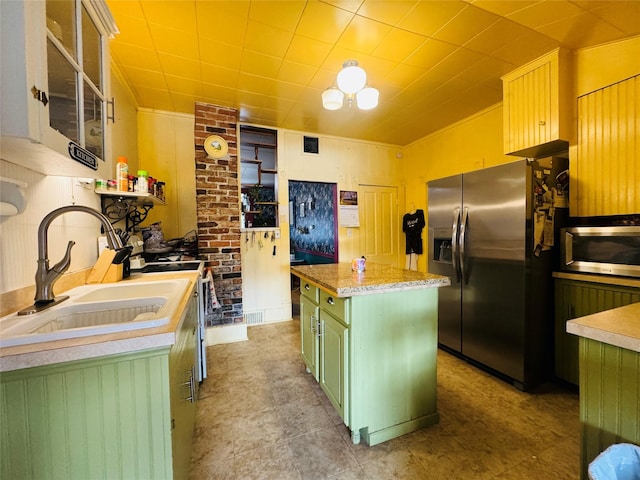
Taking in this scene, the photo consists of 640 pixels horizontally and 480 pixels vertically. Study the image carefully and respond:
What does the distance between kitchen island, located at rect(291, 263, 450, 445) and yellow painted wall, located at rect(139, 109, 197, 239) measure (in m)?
2.35

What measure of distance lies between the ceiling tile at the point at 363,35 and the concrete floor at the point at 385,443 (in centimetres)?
272

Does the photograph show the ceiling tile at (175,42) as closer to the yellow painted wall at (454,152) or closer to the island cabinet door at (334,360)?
the island cabinet door at (334,360)

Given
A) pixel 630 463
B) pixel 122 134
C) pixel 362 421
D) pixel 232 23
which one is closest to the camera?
pixel 630 463

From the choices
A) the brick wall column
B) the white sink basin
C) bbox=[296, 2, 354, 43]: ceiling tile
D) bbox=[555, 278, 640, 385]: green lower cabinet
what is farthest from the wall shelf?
bbox=[555, 278, 640, 385]: green lower cabinet

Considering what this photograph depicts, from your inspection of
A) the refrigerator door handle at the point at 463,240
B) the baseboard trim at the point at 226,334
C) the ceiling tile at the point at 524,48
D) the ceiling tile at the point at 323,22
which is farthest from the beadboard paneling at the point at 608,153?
the baseboard trim at the point at 226,334

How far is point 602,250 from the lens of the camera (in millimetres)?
1866

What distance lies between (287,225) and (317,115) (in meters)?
1.50

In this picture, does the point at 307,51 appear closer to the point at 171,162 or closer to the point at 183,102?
the point at 183,102

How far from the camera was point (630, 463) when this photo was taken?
0.71m

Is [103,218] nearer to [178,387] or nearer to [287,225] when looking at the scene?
[178,387]

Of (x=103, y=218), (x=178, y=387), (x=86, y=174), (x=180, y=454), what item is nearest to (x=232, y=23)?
(x=86, y=174)

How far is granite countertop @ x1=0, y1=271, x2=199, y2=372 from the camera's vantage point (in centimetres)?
68

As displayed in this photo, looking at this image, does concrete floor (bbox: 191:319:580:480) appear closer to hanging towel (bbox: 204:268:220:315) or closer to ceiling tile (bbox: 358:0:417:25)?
hanging towel (bbox: 204:268:220:315)

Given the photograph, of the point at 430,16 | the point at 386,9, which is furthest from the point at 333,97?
the point at 430,16
